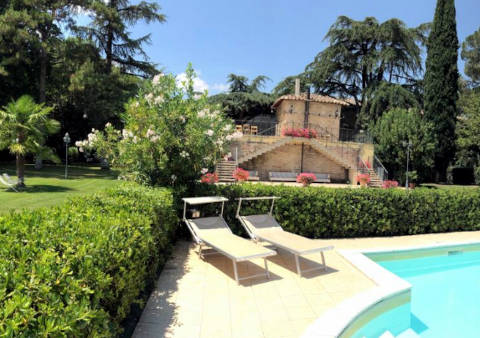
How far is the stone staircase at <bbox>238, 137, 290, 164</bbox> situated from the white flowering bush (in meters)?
13.8

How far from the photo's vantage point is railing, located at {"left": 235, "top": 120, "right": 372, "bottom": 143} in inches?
925

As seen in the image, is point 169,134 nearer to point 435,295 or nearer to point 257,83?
point 435,295

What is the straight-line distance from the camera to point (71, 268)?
2.35 meters

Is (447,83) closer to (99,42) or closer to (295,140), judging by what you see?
(295,140)

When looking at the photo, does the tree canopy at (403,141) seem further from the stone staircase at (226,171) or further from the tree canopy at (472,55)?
the tree canopy at (472,55)

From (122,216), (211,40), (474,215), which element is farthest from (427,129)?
(122,216)

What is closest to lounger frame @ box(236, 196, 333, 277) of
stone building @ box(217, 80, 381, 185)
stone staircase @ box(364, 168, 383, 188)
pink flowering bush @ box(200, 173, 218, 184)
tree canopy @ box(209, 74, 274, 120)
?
pink flowering bush @ box(200, 173, 218, 184)

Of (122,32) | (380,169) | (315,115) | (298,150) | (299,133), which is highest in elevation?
(122,32)

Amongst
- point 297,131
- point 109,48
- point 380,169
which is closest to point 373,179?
point 380,169

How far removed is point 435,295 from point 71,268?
6.68m

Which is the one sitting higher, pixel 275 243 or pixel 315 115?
pixel 315 115

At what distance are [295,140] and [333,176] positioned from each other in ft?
14.6

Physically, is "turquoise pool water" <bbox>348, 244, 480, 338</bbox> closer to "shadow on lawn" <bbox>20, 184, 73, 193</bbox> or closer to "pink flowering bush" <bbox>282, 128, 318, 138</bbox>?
"shadow on lawn" <bbox>20, 184, 73, 193</bbox>

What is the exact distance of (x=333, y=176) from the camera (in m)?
24.3
